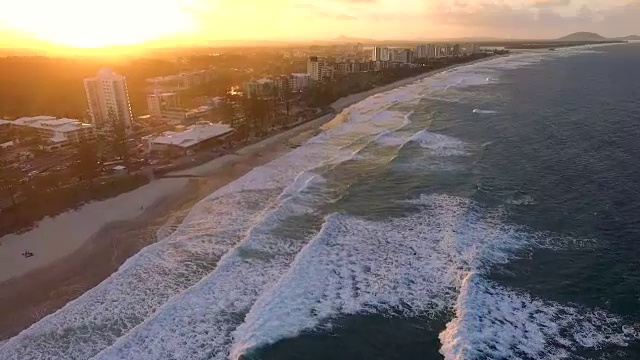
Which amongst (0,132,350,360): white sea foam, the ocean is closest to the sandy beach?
(0,132,350,360): white sea foam

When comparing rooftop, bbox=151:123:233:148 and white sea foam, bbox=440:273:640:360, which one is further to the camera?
rooftop, bbox=151:123:233:148

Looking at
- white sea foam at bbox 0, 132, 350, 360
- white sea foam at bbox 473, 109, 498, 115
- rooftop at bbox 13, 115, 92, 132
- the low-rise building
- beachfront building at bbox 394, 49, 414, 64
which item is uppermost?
beachfront building at bbox 394, 49, 414, 64

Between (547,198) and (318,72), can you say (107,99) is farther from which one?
(318,72)

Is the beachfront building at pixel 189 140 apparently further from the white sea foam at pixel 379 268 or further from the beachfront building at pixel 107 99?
the white sea foam at pixel 379 268

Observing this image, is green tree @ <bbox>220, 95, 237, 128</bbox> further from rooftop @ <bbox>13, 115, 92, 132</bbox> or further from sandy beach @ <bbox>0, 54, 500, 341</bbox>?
sandy beach @ <bbox>0, 54, 500, 341</bbox>

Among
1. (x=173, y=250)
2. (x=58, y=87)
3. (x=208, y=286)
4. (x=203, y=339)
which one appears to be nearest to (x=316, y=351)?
Answer: (x=203, y=339)

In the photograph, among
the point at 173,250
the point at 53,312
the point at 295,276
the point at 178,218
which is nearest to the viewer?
the point at 53,312

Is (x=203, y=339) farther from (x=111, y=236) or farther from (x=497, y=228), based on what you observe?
(x=497, y=228)
